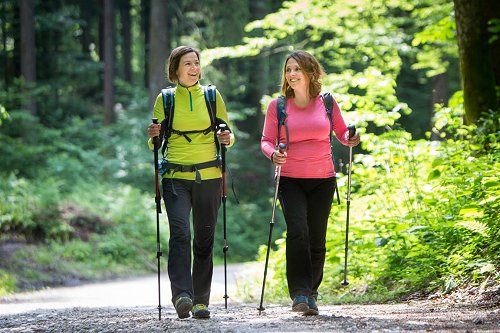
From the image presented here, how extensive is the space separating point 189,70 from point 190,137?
0.58 m

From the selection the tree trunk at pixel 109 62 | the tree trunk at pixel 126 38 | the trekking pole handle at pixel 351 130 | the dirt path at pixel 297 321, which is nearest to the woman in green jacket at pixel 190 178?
the dirt path at pixel 297 321

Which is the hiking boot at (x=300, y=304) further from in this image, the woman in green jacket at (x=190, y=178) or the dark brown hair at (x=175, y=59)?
the dark brown hair at (x=175, y=59)

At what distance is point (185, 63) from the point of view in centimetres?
678

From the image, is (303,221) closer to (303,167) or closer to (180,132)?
(303,167)

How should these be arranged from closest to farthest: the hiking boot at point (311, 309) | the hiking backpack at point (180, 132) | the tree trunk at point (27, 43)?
the hiking boot at point (311, 309) < the hiking backpack at point (180, 132) < the tree trunk at point (27, 43)

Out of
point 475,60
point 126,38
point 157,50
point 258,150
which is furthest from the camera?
point 126,38

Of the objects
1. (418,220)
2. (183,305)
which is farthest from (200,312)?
(418,220)

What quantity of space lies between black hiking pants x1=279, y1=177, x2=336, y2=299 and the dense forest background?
2.07 feet

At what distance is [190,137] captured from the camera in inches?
261

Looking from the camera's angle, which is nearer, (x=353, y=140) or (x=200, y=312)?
(x=200, y=312)

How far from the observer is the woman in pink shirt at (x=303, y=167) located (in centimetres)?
648

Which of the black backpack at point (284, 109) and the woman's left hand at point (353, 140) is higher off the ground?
the black backpack at point (284, 109)

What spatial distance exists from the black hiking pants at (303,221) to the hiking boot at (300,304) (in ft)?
0.15

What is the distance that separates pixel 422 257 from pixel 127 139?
20354 mm
